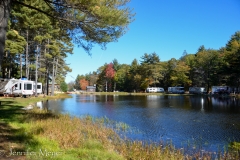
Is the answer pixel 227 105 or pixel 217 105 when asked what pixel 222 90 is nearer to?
pixel 227 105

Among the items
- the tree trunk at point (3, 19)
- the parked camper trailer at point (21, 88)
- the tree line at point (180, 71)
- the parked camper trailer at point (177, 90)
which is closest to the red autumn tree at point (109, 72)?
the tree line at point (180, 71)

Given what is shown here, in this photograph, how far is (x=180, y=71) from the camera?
58438mm

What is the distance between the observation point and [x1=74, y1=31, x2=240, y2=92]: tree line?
141 ft

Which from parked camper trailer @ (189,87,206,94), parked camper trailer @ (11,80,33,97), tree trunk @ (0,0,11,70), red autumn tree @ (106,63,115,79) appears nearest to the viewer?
tree trunk @ (0,0,11,70)

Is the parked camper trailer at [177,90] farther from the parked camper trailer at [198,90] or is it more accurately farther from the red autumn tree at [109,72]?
the red autumn tree at [109,72]

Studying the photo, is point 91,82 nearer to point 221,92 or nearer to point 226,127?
point 221,92

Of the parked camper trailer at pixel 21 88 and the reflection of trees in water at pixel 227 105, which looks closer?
the reflection of trees in water at pixel 227 105

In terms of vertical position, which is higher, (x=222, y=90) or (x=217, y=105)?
(x=222, y=90)

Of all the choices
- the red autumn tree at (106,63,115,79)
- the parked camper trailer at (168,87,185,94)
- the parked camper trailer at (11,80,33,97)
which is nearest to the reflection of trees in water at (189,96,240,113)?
the parked camper trailer at (11,80,33,97)

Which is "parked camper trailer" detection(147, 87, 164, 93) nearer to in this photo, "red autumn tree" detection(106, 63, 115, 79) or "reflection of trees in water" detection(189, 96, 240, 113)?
"red autumn tree" detection(106, 63, 115, 79)

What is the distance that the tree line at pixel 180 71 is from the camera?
43.1 metres

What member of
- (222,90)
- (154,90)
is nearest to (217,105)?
(222,90)

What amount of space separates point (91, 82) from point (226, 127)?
87.5 meters

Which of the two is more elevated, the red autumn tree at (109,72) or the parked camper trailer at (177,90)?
the red autumn tree at (109,72)
